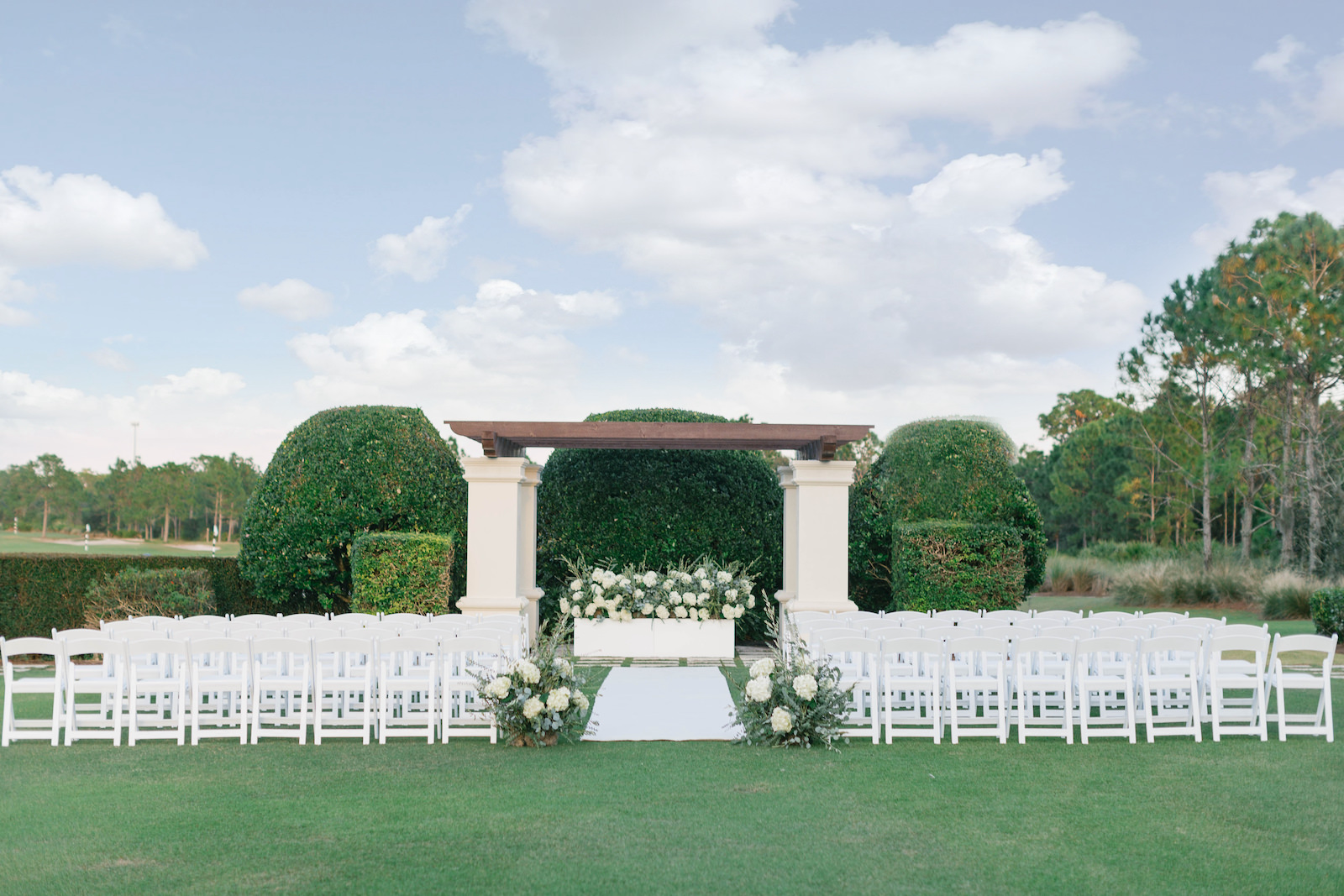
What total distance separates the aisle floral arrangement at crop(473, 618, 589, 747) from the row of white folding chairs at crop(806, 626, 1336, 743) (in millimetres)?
1986

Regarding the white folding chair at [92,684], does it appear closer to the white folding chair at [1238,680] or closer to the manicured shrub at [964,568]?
the white folding chair at [1238,680]

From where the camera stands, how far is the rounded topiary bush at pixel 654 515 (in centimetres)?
1491

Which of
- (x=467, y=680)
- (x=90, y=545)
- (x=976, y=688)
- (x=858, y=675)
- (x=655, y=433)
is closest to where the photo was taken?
(x=976, y=688)

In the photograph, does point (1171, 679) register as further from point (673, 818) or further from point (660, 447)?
point (660, 447)

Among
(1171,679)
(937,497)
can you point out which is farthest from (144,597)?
(1171,679)

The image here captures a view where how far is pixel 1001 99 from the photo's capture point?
1288cm

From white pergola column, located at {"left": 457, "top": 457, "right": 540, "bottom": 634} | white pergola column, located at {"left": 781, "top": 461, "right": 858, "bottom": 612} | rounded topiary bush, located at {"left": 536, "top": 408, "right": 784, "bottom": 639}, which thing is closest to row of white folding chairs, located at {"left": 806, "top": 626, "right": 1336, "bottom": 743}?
white pergola column, located at {"left": 781, "top": 461, "right": 858, "bottom": 612}

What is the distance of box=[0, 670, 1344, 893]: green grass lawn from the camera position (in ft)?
14.4

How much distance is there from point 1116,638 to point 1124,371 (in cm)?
2404

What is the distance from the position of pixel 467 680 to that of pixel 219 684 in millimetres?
1787

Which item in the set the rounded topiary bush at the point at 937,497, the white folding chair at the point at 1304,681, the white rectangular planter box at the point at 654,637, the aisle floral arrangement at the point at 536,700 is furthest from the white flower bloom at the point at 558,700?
the rounded topiary bush at the point at 937,497

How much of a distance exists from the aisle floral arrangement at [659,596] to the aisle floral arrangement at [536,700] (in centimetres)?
504

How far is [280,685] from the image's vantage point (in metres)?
7.27

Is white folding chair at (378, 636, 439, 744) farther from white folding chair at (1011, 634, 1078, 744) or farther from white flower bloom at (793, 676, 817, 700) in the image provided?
white folding chair at (1011, 634, 1078, 744)
